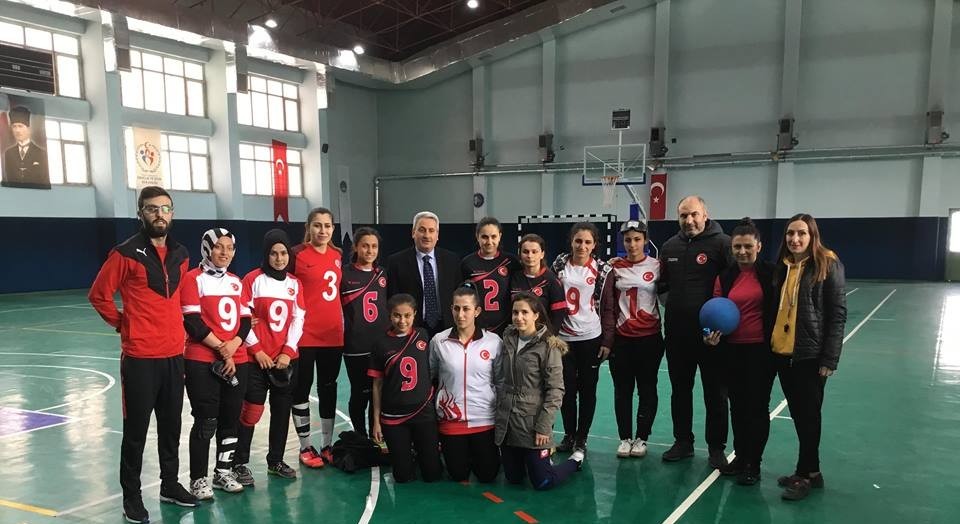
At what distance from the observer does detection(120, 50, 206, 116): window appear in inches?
703

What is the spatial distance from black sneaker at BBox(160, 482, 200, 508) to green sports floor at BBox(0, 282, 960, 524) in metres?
0.05

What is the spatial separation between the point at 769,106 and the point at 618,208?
5.48m

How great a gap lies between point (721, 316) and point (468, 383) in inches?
66.2

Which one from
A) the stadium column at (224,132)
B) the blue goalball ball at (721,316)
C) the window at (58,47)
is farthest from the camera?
the stadium column at (224,132)

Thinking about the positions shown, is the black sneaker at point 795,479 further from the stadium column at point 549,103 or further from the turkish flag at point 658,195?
the stadium column at point 549,103

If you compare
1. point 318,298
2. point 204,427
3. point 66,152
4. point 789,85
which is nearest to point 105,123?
point 66,152

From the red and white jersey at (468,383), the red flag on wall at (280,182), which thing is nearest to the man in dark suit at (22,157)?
the red flag on wall at (280,182)

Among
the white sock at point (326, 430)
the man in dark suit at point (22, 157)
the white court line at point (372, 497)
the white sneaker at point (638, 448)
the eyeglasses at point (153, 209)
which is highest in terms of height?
the man in dark suit at point (22, 157)

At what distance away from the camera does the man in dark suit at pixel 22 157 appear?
15.5 metres

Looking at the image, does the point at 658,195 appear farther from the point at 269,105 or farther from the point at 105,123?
the point at 105,123

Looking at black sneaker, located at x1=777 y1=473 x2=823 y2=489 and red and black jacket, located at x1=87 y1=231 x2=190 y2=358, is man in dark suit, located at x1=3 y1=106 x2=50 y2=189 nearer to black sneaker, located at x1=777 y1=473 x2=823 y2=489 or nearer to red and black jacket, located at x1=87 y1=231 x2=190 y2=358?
red and black jacket, located at x1=87 y1=231 x2=190 y2=358

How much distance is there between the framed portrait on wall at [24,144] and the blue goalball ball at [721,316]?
57.4ft

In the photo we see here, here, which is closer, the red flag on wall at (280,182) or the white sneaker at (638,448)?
the white sneaker at (638,448)

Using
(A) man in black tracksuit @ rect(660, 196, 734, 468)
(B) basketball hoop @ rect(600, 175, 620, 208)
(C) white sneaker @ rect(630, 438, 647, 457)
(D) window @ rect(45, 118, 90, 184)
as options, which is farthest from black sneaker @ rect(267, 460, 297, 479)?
(D) window @ rect(45, 118, 90, 184)
